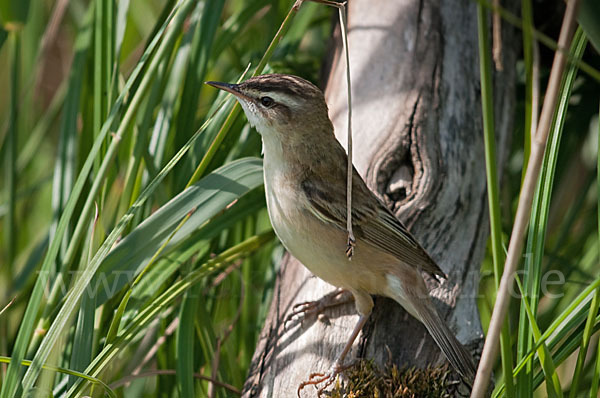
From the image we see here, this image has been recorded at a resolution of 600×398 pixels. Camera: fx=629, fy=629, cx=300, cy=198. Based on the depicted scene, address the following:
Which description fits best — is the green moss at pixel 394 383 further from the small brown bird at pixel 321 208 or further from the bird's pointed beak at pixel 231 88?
the bird's pointed beak at pixel 231 88

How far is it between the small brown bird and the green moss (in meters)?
0.25

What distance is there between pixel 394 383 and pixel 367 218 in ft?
2.47

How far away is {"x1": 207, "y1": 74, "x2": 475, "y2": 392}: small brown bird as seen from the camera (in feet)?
9.04

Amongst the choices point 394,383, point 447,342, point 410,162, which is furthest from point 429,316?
point 410,162

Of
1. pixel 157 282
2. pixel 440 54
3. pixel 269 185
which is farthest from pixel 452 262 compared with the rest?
pixel 157 282

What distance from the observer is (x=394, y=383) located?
2.43m

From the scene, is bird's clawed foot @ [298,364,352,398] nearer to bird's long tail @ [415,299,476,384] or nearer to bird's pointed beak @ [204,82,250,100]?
bird's long tail @ [415,299,476,384]

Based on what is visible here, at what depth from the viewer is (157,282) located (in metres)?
2.67

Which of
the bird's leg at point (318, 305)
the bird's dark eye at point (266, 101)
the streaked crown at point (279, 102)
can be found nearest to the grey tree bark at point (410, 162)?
the bird's leg at point (318, 305)

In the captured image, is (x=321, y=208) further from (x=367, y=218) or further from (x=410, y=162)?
(x=410, y=162)

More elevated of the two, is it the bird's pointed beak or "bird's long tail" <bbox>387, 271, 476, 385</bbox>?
the bird's pointed beak

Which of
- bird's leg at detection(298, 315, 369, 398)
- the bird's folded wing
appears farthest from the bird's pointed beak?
bird's leg at detection(298, 315, 369, 398)

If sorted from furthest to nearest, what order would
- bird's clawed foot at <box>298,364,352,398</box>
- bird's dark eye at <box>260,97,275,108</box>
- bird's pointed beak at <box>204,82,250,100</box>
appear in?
bird's dark eye at <box>260,97,275,108</box> → bird's pointed beak at <box>204,82,250,100</box> → bird's clawed foot at <box>298,364,352,398</box>

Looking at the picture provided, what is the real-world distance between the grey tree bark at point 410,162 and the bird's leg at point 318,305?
33 millimetres
